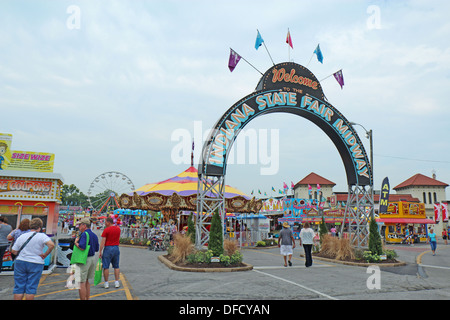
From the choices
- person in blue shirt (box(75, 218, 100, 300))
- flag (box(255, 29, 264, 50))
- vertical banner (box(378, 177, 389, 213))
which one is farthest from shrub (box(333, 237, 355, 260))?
vertical banner (box(378, 177, 389, 213))

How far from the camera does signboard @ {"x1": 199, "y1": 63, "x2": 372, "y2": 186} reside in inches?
505

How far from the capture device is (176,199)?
1994cm

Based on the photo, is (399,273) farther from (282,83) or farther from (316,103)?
(282,83)

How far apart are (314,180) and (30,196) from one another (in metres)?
52.1

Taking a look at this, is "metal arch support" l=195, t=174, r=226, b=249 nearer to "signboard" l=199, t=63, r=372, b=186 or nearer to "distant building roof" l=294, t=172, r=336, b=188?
"signboard" l=199, t=63, r=372, b=186

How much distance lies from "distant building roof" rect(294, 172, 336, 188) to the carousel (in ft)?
121

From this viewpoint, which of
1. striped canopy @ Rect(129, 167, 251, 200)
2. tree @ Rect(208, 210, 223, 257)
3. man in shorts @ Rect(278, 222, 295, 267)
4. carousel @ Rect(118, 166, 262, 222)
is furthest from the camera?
striped canopy @ Rect(129, 167, 251, 200)

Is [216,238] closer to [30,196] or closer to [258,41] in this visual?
[30,196]

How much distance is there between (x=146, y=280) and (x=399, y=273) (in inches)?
312

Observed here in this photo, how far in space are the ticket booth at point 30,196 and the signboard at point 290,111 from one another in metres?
5.71
